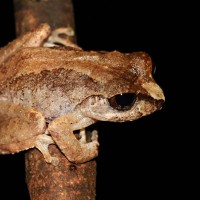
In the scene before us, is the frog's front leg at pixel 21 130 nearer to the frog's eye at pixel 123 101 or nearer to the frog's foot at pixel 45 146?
the frog's foot at pixel 45 146

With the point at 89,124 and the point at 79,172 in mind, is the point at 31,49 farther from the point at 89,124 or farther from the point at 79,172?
the point at 79,172

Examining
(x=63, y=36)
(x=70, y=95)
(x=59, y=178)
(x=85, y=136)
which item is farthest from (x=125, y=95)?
(x=63, y=36)

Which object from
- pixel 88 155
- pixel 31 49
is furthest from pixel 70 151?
pixel 31 49

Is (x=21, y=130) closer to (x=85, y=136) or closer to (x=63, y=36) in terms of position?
(x=85, y=136)

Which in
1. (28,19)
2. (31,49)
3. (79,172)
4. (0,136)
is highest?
(28,19)

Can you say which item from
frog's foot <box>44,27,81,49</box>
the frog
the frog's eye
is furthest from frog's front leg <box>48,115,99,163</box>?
frog's foot <box>44,27,81,49</box>

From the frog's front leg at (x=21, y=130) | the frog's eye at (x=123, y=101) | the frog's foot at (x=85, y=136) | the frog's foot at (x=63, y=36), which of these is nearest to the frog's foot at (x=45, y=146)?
the frog's front leg at (x=21, y=130)
